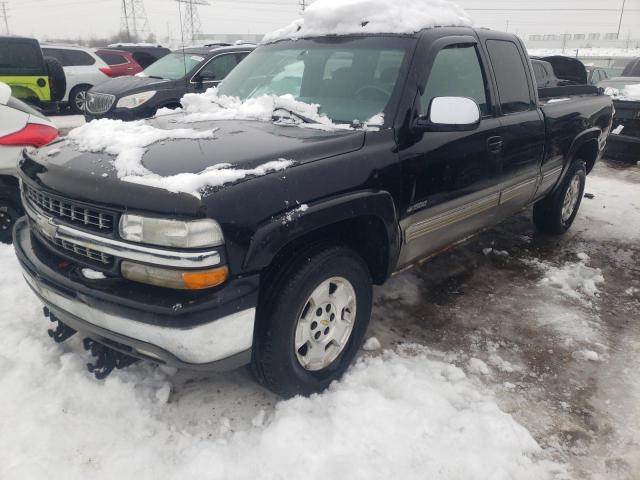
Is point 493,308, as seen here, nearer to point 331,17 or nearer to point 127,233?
point 331,17

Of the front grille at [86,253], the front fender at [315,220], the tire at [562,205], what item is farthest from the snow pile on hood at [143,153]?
the tire at [562,205]

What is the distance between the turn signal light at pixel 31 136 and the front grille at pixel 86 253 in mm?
2486

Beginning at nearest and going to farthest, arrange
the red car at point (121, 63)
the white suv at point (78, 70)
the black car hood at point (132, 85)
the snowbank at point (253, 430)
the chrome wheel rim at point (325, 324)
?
the snowbank at point (253, 430), the chrome wheel rim at point (325, 324), the black car hood at point (132, 85), the white suv at point (78, 70), the red car at point (121, 63)

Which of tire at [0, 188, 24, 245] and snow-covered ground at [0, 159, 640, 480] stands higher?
tire at [0, 188, 24, 245]

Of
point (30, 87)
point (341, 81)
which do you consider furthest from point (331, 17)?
point (30, 87)

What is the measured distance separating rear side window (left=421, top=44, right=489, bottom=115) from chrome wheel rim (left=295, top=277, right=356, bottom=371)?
1.21 m

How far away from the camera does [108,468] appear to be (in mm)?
2178

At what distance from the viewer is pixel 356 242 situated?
278cm

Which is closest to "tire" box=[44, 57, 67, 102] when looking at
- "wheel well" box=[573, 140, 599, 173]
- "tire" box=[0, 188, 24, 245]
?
"tire" box=[0, 188, 24, 245]

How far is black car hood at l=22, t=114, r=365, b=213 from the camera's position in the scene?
2053 millimetres

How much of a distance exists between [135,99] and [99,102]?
0.78 meters

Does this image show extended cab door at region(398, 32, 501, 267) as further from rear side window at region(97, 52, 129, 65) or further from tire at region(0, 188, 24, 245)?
rear side window at region(97, 52, 129, 65)

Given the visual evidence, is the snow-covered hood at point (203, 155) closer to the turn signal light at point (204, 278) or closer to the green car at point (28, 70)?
the turn signal light at point (204, 278)

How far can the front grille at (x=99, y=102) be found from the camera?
841cm
